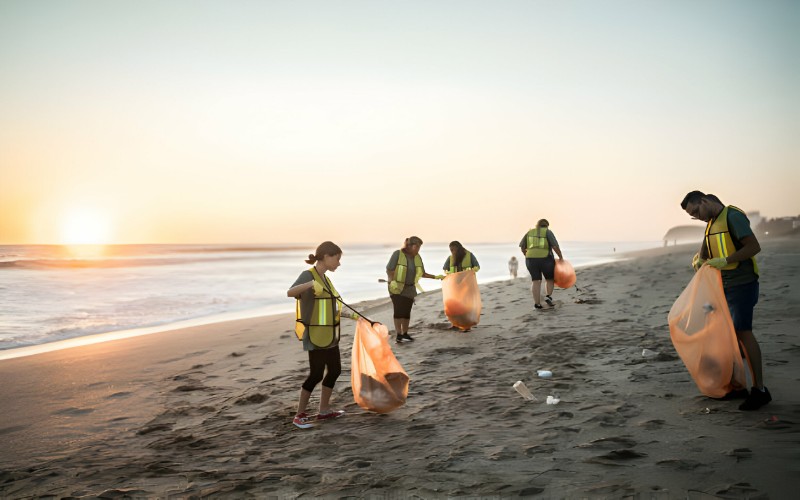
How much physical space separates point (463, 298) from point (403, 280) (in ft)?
3.40

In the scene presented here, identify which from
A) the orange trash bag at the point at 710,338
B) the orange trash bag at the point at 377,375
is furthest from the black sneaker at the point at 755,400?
the orange trash bag at the point at 377,375

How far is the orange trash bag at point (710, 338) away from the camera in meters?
3.91

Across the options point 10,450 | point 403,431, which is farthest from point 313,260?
point 10,450

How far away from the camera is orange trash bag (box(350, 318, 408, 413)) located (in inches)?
171

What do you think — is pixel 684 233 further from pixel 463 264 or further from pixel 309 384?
pixel 309 384

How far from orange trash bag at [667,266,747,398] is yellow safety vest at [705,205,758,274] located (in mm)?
156

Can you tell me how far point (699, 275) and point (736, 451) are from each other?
1442 millimetres

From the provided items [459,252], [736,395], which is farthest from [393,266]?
[736,395]

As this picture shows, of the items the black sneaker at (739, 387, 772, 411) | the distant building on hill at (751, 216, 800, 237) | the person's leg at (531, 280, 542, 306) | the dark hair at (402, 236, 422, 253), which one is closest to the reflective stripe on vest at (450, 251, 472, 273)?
the dark hair at (402, 236, 422, 253)

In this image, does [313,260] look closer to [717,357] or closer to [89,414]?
[89,414]

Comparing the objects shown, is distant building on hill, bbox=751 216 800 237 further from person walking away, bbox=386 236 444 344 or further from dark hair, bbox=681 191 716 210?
dark hair, bbox=681 191 716 210

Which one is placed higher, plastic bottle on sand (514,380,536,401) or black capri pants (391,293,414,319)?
black capri pants (391,293,414,319)

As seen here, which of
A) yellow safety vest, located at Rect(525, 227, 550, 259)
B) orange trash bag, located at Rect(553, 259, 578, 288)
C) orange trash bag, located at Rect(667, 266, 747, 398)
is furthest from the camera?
orange trash bag, located at Rect(553, 259, 578, 288)

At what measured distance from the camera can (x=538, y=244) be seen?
9359mm
